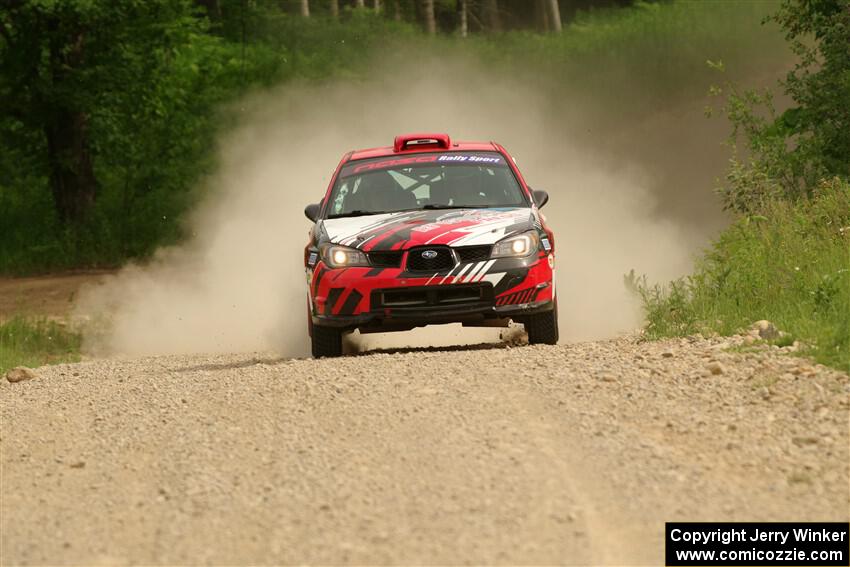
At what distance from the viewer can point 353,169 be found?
13.6 m

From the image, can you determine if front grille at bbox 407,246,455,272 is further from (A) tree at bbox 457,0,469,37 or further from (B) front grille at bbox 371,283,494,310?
(A) tree at bbox 457,0,469,37

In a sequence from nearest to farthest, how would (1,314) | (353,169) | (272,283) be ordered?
(353,169) → (272,283) → (1,314)

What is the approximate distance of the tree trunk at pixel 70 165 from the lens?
27.4m

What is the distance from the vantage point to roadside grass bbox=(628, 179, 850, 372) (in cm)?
1062

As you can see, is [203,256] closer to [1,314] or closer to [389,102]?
[1,314]

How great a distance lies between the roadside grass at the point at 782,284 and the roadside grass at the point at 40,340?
26.8ft

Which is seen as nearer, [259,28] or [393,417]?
[393,417]

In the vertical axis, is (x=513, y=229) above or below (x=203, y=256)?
above

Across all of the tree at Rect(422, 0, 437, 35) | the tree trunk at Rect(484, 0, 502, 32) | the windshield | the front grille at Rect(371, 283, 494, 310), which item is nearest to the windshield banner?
the windshield

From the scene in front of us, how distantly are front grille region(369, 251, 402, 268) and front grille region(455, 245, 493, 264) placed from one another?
471 mm

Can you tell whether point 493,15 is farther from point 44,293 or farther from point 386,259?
point 386,259

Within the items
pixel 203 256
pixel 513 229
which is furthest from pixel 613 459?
pixel 203 256

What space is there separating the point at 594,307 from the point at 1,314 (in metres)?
10.7

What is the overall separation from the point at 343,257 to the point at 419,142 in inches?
101
